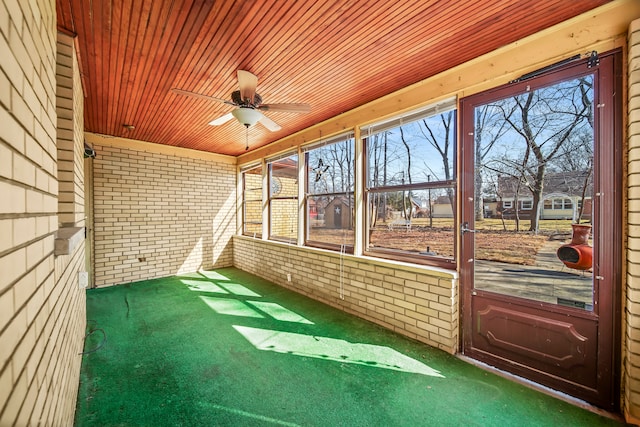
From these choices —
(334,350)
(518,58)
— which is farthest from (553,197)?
(334,350)

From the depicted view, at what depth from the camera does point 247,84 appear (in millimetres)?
2592

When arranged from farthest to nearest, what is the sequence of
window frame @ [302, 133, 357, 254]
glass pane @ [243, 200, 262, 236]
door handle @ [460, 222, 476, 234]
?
glass pane @ [243, 200, 262, 236] → window frame @ [302, 133, 357, 254] → door handle @ [460, 222, 476, 234]

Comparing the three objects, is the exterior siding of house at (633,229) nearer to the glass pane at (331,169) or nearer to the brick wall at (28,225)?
the glass pane at (331,169)

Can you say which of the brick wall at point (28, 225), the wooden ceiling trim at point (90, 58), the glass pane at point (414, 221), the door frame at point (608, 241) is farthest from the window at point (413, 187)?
the brick wall at point (28, 225)

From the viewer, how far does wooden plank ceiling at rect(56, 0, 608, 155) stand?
1.88 metres

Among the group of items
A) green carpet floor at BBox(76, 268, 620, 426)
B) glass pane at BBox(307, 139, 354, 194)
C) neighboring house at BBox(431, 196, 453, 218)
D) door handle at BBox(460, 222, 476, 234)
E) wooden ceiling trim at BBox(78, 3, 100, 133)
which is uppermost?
wooden ceiling trim at BBox(78, 3, 100, 133)

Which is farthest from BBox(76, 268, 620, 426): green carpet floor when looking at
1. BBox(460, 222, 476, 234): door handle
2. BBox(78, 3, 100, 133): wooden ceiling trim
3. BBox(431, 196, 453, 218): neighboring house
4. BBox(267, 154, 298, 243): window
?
BBox(78, 3, 100, 133): wooden ceiling trim

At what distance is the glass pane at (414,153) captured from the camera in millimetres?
2832

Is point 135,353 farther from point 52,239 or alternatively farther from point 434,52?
point 434,52

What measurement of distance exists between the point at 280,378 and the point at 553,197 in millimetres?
2715

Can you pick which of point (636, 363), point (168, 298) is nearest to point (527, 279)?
point (636, 363)

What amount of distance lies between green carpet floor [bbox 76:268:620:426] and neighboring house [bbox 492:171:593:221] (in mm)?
1422

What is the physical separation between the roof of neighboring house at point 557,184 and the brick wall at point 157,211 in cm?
552

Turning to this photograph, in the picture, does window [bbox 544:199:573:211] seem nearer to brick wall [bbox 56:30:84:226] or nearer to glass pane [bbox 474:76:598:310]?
glass pane [bbox 474:76:598:310]
